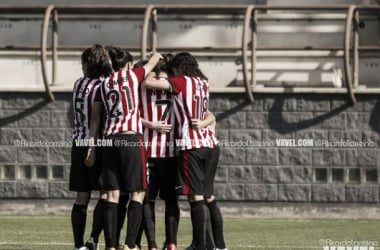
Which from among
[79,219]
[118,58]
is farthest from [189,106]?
[79,219]

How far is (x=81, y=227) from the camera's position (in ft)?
41.5

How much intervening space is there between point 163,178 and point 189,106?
0.83 metres

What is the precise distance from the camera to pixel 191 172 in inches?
487

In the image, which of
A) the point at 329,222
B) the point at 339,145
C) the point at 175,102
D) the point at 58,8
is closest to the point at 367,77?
the point at 339,145

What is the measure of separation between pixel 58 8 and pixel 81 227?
26.2ft

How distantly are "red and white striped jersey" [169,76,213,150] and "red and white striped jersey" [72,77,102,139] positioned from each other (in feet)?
2.54

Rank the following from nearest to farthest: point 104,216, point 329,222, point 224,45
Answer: point 104,216
point 329,222
point 224,45

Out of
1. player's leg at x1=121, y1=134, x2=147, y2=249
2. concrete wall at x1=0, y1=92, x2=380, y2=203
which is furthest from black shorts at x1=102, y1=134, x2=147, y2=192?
concrete wall at x1=0, y1=92, x2=380, y2=203

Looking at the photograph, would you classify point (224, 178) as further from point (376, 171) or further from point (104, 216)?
point (104, 216)

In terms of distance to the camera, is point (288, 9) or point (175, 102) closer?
point (175, 102)

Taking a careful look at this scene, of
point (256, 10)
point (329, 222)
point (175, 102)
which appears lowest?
point (329, 222)

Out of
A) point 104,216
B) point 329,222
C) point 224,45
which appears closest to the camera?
point 104,216

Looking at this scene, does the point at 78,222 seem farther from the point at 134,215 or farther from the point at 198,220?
the point at 198,220

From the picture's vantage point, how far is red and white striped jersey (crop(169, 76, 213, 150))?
1248 centimetres
